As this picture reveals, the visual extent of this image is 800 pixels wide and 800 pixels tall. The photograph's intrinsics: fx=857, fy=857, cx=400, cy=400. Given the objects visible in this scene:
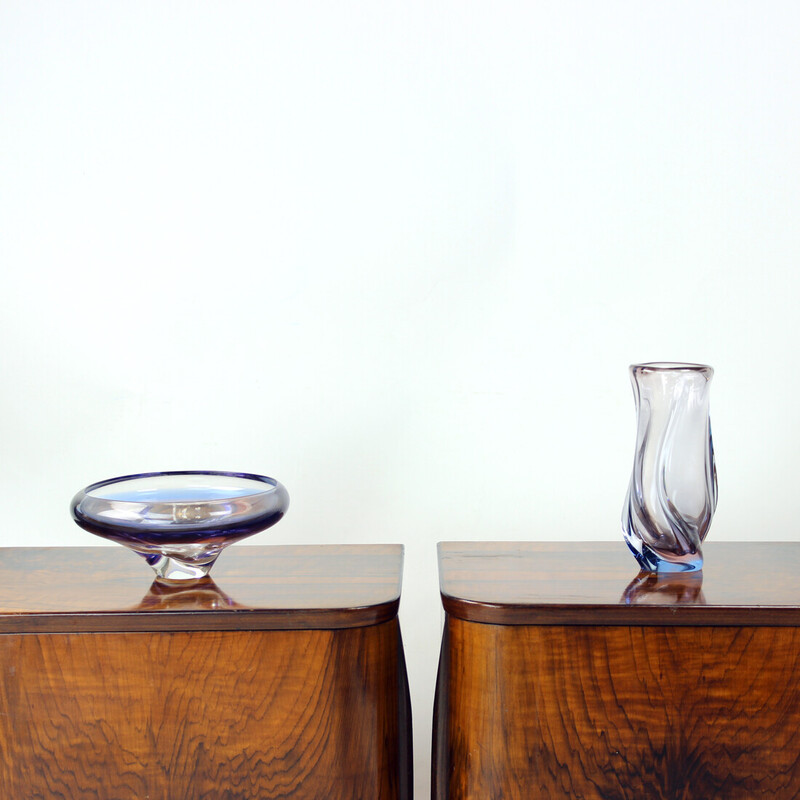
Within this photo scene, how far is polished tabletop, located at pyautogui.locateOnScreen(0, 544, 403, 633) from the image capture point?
2.83ft

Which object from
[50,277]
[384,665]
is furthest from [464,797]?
[50,277]

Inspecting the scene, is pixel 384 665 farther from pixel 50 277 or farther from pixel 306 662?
pixel 50 277

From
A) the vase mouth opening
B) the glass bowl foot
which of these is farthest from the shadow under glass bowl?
the vase mouth opening

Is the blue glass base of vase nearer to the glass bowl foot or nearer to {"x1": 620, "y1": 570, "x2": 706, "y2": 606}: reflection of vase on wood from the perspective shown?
{"x1": 620, "y1": 570, "x2": 706, "y2": 606}: reflection of vase on wood

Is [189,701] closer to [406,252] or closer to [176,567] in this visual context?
[176,567]

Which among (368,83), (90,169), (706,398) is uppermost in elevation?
(368,83)

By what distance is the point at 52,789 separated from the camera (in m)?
0.88

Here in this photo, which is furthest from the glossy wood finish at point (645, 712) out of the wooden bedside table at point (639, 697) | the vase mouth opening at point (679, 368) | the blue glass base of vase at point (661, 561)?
the vase mouth opening at point (679, 368)

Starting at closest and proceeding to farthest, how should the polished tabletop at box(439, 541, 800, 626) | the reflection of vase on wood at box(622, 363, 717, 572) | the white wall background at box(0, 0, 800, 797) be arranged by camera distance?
the polished tabletop at box(439, 541, 800, 626) < the reflection of vase on wood at box(622, 363, 717, 572) < the white wall background at box(0, 0, 800, 797)

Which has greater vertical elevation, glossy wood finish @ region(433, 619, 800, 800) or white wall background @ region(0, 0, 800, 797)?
white wall background @ region(0, 0, 800, 797)

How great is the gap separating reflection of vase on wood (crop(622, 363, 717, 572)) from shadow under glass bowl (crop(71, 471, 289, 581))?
0.41m

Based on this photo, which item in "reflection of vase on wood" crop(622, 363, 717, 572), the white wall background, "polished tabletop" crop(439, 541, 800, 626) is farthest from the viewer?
the white wall background

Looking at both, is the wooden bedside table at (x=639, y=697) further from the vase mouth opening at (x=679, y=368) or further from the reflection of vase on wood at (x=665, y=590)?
the vase mouth opening at (x=679, y=368)

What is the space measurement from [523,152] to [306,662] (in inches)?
32.0
